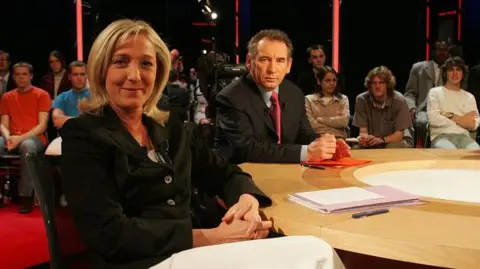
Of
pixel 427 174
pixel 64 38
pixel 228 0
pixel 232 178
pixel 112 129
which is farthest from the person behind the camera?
pixel 228 0

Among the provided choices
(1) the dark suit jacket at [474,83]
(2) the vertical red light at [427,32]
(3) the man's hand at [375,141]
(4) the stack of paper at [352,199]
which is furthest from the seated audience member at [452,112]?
(4) the stack of paper at [352,199]

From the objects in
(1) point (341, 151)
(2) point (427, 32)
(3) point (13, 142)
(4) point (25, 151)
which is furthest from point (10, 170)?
(2) point (427, 32)

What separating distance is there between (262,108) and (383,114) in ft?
8.06

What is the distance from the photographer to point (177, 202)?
4.69 ft

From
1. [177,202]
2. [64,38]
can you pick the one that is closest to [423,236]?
[177,202]

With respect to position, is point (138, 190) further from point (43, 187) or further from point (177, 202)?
point (43, 187)

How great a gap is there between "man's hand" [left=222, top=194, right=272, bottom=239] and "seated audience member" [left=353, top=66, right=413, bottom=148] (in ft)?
10.1

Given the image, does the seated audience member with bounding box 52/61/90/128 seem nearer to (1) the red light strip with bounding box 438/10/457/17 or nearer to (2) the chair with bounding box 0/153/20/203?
(2) the chair with bounding box 0/153/20/203

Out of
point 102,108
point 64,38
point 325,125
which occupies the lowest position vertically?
point 325,125

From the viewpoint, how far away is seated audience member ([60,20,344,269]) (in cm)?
121

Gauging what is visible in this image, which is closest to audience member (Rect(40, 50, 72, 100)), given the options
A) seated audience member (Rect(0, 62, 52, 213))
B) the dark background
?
seated audience member (Rect(0, 62, 52, 213))

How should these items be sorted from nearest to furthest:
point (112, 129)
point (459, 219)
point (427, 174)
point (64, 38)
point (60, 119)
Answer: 1. point (459, 219)
2. point (112, 129)
3. point (427, 174)
4. point (60, 119)
5. point (64, 38)

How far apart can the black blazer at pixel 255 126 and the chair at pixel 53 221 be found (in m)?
0.96

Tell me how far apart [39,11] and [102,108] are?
18.8ft
